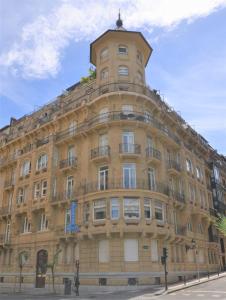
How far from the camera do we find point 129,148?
1249 inches

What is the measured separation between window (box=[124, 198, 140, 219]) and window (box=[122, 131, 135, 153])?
507 centimetres

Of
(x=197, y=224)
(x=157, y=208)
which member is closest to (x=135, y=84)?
(x=157, y=208)

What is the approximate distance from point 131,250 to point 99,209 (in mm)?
4694

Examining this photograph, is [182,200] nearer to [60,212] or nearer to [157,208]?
[157,208]

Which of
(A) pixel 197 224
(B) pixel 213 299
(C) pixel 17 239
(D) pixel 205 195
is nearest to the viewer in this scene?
(B) pixel 213 299

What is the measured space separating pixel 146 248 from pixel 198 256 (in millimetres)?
12018

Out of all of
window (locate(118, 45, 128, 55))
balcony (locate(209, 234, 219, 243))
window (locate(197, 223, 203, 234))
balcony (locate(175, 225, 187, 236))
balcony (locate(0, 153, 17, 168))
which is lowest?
balcony (locate(209, 234, 219, 243))

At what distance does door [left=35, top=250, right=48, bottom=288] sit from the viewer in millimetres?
32250

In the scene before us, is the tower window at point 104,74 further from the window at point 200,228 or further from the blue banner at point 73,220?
the window at point 200,228

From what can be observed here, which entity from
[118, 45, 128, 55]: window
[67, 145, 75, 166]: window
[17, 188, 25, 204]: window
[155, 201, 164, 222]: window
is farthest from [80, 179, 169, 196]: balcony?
[118, 45, 128, 55]: window

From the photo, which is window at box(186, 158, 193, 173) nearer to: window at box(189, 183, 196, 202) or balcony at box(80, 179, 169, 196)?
window at box(189, 183, 196, 202)

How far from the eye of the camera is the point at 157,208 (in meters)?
30.4

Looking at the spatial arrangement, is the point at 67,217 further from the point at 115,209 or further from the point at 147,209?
the point at 147,209

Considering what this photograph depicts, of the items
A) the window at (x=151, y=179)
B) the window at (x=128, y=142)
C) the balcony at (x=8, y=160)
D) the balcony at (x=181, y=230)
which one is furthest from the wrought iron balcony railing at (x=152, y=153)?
the balcony at (x=8, y=160)
